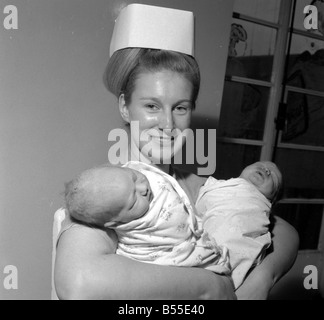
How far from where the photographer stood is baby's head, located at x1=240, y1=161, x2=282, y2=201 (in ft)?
3.24

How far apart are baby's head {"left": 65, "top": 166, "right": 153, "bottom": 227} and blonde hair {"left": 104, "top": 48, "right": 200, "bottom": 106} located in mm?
250

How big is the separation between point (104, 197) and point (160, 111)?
244 millimetres

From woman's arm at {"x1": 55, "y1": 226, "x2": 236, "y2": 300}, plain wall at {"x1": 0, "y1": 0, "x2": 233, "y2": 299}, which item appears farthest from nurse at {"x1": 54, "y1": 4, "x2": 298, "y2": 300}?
plain wall at {"x1": 0, "y1": 0, "x2": 233, "y2": 299}

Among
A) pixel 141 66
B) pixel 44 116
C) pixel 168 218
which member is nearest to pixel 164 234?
pixel 168 218

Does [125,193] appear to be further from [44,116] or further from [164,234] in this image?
[44,116]

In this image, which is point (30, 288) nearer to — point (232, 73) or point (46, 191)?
point (46, 191)

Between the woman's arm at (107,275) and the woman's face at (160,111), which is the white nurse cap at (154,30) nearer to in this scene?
the woman's face at (160,111)

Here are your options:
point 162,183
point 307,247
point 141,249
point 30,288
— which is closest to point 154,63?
point 162,183

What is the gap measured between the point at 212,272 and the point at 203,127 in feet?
2.24

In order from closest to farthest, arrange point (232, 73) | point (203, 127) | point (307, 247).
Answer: point (203, 127) → point (232, 73) → point (307, 247)

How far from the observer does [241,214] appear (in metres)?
0.88

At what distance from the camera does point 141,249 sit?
688 millimetres

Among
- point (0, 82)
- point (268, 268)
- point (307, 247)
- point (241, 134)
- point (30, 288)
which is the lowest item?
point (307, 247)
